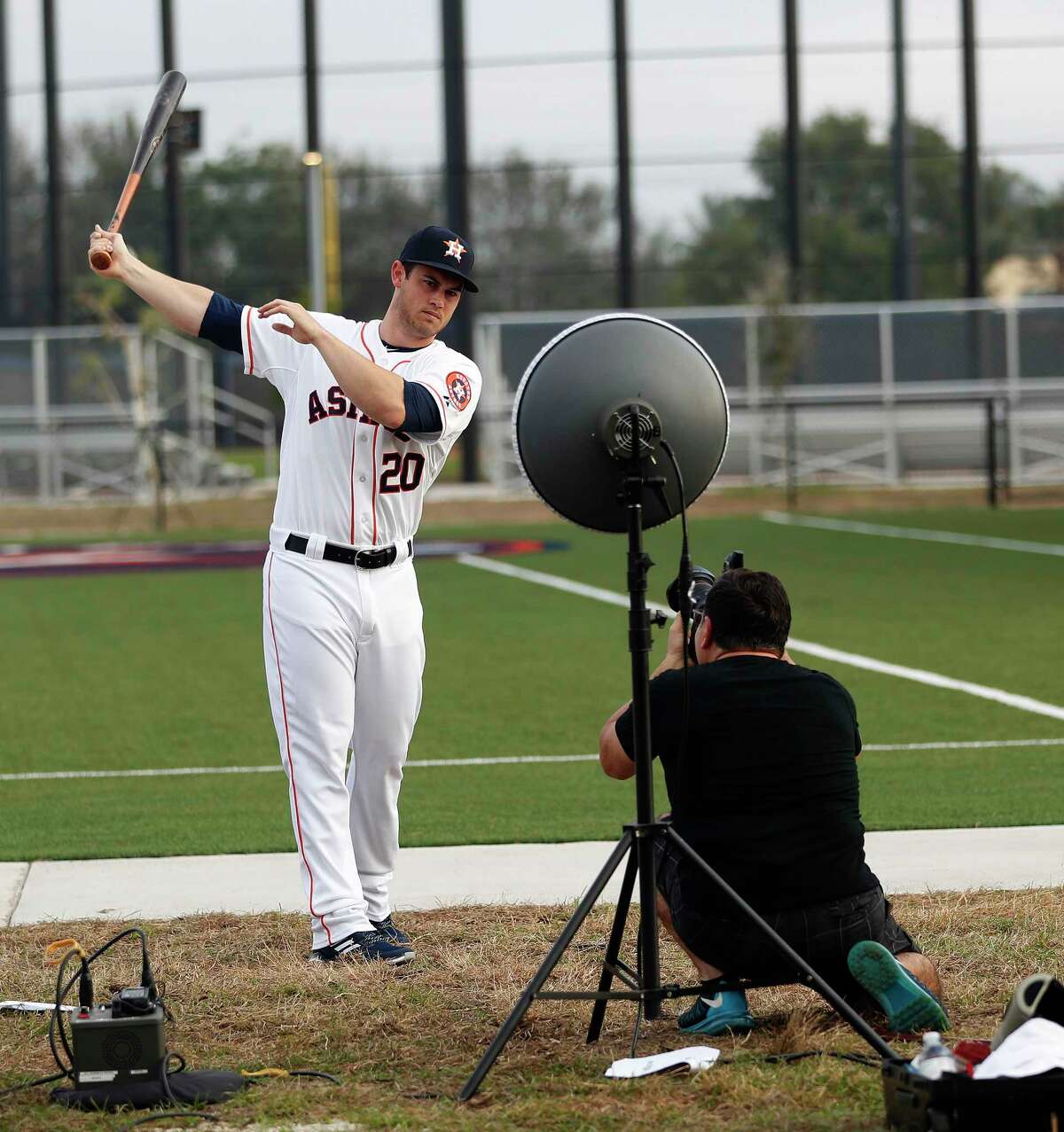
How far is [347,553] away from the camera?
5582mm

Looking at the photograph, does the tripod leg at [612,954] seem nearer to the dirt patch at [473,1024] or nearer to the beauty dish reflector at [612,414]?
the dirt patch at [473,1024]

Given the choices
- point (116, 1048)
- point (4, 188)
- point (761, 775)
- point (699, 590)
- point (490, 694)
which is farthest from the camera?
point (4, 188)

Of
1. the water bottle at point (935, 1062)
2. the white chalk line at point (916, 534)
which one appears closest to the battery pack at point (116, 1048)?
the water bottle at point (935, 1062)

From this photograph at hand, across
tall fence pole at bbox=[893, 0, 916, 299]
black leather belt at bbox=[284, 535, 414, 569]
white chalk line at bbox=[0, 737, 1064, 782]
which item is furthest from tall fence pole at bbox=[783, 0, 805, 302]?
black leather belt at bbox=[284, 535, 414, 569]

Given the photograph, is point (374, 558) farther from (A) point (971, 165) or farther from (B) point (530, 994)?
(A) point (971, 165)

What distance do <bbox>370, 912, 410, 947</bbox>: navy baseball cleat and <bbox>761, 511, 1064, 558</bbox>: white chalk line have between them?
14725 mm

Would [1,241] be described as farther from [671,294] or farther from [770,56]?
[770,56]

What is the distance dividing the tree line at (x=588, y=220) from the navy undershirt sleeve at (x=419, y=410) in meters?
33.0

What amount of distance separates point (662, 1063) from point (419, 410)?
1.93 m

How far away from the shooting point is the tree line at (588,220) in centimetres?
3822

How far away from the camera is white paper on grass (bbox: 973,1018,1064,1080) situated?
3.86m

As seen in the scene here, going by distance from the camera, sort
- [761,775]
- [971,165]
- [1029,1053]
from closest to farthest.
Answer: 1. [1029,1053]
2. [761,775]
3. [971,165]

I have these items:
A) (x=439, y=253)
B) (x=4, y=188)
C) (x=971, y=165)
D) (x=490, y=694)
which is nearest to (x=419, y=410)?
(x=439, y=253)

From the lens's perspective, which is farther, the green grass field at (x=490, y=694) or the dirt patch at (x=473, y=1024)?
the green grass field at (x=490, y=694)
